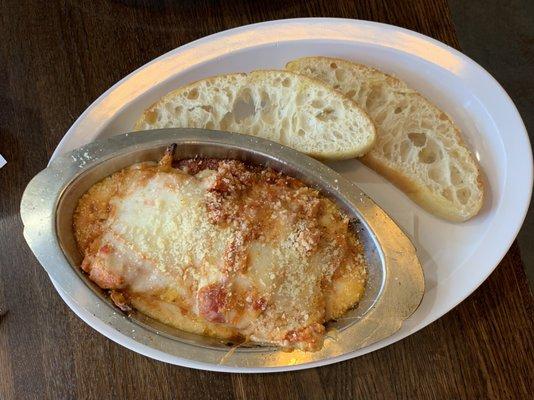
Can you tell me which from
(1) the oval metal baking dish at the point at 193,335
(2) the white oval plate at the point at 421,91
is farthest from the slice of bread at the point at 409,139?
(1) the oval metal baking dish at the point at 193,335

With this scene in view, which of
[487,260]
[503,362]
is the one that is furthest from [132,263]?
[503,362]

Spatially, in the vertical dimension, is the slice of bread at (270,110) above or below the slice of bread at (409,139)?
above

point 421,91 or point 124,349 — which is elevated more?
point 421,91

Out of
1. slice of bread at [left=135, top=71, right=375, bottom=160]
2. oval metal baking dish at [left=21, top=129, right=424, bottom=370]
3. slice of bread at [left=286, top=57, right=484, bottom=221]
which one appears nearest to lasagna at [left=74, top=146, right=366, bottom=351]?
oval metal baking dish at [left=21, top=129, right=424, bottom=370]

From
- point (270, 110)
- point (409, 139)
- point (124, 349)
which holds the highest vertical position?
point (270, 110)

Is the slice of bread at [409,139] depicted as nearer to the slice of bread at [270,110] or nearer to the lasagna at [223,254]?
the slice of bread at [270,110]

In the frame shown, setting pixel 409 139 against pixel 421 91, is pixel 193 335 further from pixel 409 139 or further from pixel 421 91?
pixel 421 91

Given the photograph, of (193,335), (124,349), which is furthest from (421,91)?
(124,349)

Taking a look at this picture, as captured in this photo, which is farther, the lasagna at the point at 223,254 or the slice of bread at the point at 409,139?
the slice of bread at the point at 409,139
